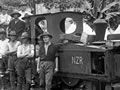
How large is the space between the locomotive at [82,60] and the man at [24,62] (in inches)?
21.1

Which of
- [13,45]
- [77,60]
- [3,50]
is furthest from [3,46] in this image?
[77,60]

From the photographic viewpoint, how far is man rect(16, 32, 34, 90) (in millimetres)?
8102

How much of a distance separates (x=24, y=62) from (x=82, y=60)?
1811 millimetres

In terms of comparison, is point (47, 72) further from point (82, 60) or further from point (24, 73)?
point (82, 60)

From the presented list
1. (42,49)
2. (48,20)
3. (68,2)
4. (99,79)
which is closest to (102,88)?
(99,79)

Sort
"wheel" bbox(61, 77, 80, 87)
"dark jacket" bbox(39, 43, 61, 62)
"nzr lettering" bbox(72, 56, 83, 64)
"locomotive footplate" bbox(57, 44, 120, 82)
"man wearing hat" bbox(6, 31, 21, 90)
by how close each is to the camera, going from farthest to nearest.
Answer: "man wearing hat" bbox(6, 31, 21, 90)
"wheel" bbox(61, 77, 80, 87)
"dark jacket" bbox(39, 43, 61, 62)
"nzr lettering" bbox(72, 56, 83, 64)
"locomotive footplate" bbox(57, 44, 120, 82)

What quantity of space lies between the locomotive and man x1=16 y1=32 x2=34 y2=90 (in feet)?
1.76

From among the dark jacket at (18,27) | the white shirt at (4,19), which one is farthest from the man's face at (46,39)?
the white shirt at (4,19)

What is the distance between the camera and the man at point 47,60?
7.63 metres

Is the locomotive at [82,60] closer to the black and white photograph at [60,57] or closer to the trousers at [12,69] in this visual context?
the black and white photograph at [60,57]

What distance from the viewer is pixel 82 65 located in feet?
24.3

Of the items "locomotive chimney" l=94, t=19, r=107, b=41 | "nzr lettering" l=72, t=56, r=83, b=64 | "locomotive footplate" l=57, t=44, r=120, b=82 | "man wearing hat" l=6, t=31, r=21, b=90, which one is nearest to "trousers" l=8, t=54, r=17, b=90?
"man wearing hat" l=6, t=31, r=21, b=90

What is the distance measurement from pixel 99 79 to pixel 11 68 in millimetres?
2963

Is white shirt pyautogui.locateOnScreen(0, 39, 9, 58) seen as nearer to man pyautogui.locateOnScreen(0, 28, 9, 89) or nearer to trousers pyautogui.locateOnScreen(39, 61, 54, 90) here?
man pyautogui.locateOnScreen(0, 28, 9, 89)
